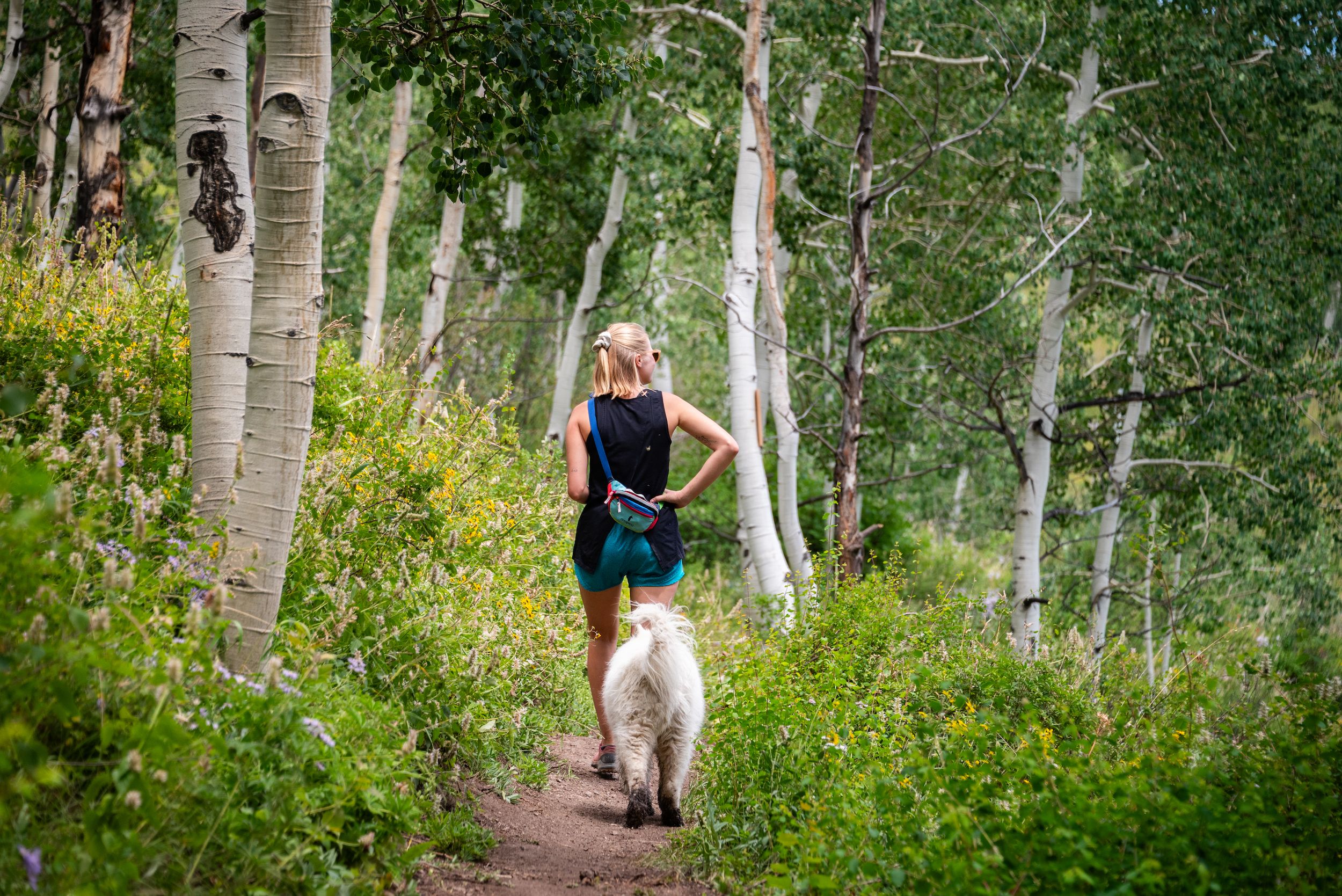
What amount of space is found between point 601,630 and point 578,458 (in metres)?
0.88

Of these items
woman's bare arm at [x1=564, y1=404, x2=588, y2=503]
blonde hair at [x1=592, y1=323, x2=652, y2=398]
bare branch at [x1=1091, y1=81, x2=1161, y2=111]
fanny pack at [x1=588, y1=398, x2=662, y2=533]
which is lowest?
fanny pack at [x1=588, y1=398, x2=662, y2=533]

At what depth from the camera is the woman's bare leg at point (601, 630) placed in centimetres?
466

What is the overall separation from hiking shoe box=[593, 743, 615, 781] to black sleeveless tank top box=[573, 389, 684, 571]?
3.50 feet

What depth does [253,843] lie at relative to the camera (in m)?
2.46

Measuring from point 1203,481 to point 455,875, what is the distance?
12.1 m

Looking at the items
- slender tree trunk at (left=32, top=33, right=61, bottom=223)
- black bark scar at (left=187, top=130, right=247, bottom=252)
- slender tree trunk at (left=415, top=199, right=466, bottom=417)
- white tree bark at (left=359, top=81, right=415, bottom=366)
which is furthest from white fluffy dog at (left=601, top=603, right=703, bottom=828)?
white tree bark at (left=359, top=81, right=415, bottom=366)

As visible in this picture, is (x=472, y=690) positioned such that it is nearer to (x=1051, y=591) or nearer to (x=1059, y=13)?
(x=1059, y=13)

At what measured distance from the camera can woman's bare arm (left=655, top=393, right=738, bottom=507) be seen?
4574mm

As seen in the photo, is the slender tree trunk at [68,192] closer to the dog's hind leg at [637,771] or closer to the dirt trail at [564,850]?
the dirt trail at [564,850]

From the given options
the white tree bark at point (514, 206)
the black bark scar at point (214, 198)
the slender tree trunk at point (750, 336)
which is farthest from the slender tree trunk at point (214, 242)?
the white tree bark at point (514, 206)

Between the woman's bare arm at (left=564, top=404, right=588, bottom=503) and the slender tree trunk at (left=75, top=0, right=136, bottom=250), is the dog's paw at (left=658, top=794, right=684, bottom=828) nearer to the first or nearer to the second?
the woman's bare arm at (left=564, top=404, right=588, bottom=503)

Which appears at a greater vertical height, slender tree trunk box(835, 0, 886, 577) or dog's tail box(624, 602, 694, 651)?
slender tree trunk box(835, 0, 886, 577)

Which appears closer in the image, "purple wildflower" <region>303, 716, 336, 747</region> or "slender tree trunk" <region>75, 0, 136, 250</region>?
"purple wildflower" <region>303, 716, 336, 747</region>

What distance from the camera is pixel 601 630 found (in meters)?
4.73
